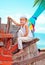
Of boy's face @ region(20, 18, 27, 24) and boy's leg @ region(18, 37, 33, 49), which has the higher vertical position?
boy's face @ region(20, 18, 27, 24)

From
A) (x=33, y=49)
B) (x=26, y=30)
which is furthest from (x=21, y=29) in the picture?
(x=33, y=49)

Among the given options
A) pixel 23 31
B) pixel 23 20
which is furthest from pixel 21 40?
pixel 23 20

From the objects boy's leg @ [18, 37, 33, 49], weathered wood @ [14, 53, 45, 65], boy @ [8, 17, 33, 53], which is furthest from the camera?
boy @ [8, 17, 33, 53]

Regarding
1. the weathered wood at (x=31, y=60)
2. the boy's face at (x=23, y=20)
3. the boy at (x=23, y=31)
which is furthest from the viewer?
the boy's face at (x=23, y=20)

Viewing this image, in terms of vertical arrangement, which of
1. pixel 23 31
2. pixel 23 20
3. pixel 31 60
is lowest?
pixel 31 60

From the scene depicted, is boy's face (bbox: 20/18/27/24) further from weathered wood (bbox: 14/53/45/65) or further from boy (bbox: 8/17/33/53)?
weathered wood (bbox: 14/53/45/65)

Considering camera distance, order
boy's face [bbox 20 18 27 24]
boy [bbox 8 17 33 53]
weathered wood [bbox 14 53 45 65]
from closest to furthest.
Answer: weathered wood [bbox 14 53 45 65], boy [bbox 8 17 33 53], boy's face [bbox 20 18 27 24]

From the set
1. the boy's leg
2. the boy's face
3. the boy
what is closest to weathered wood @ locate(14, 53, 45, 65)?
the boy's leg

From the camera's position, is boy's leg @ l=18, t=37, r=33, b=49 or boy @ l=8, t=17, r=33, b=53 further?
boy @ l=8, t=17, r=33, b=53

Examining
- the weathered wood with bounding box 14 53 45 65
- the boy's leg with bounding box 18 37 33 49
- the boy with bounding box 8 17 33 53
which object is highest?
the boy with bounding box 8 17 33 53

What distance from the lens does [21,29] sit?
524cm

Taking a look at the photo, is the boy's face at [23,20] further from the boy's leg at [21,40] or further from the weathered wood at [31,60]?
the weathered wood at [31,60]

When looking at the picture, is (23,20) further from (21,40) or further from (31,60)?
(31,60)

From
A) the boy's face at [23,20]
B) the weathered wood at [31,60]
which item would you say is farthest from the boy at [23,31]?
the weathered wood at [31,60]
